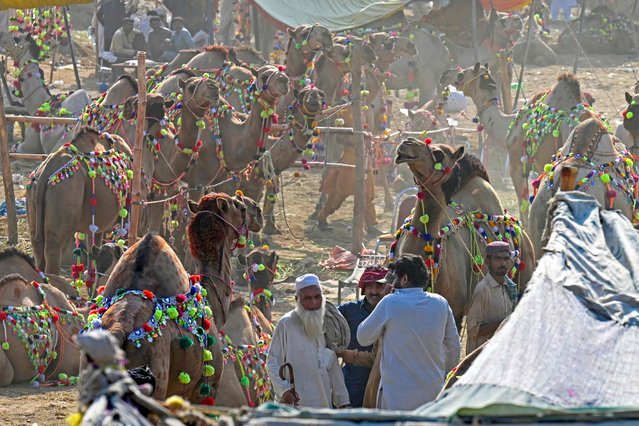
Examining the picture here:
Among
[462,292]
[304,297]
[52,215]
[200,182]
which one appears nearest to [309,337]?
[304,297]

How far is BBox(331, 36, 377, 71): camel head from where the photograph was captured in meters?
16.4

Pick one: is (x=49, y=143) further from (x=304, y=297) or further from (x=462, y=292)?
(x=304, y=297)

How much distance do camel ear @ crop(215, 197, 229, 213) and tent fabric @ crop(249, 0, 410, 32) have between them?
44.1 ft

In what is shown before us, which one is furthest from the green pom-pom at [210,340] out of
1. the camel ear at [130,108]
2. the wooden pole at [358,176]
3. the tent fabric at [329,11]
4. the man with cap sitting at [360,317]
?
the tent fabric at [329,11]

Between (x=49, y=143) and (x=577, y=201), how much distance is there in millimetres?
12576

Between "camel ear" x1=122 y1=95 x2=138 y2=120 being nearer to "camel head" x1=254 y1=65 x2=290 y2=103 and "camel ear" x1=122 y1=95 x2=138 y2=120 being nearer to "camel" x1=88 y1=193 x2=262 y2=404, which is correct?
"camel head" x1=254 y1=65 x2=290 y2=103

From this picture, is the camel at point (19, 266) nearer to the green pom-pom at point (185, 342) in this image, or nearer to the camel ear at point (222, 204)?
the camel ear at point (222, 204)

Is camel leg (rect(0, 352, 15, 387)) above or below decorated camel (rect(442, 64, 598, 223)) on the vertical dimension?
below

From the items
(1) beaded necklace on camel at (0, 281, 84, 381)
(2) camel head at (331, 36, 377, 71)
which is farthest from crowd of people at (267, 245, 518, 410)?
(2) camel head at (331, 36, 377, 71)

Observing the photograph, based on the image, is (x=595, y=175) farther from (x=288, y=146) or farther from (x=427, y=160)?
(x=288, y=146)

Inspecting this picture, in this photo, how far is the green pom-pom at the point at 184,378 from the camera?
23.3 feet

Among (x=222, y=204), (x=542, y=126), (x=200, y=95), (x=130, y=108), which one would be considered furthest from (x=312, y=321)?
(x=542, y=126)

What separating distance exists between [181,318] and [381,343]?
106 centimetres

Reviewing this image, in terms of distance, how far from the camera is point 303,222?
17.7 meters
